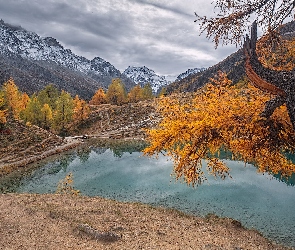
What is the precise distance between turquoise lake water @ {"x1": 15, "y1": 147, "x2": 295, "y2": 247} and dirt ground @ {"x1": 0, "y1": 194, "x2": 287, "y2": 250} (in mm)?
5076

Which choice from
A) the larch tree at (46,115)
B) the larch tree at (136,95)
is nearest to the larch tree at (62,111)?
the larch tree at (46,115)

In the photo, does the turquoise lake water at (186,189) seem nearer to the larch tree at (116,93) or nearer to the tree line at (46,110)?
the tree line at (46,110)

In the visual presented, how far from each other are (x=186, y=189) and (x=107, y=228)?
16754 millimetres

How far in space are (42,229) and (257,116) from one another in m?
11.8

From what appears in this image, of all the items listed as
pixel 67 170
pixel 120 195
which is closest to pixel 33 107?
pixel 67 170

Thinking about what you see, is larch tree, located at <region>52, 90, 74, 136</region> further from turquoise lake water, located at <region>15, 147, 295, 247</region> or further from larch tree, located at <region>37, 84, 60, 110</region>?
turquoise lake water, located at <region>15, 147, 295, 247</region>

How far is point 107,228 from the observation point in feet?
49.0

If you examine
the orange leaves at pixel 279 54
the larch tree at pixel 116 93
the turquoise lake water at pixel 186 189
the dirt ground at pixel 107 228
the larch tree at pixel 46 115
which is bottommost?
the turquoise lake water at pixel 186 189

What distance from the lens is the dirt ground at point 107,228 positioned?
42.2 feet

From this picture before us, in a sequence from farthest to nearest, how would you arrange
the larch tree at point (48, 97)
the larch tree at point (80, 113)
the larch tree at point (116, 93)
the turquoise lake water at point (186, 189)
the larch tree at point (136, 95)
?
the larch tree at point (136, 95), the larch tree at point (116, 93), the larch tree at point (80, 113), the larch tree at point (48, 97), the turquoise lake water at point (186, 189)

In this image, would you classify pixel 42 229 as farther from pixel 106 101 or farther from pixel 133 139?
pixel 106 101

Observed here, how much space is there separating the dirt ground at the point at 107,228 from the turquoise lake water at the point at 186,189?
5076mm

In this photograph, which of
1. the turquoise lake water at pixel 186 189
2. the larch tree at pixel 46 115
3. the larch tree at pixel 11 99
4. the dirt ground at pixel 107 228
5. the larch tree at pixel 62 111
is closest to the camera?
the dirt ground at pixel 107 228

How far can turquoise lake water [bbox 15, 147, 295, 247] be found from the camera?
2366cm
